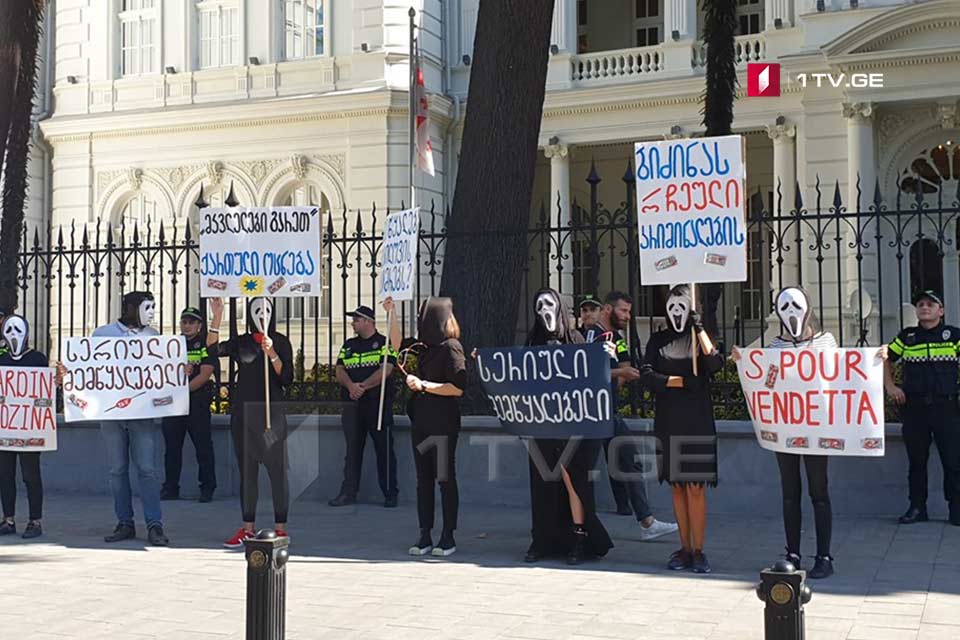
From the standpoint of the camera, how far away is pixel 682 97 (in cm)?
2294

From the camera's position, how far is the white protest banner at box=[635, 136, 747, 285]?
8.17 meters

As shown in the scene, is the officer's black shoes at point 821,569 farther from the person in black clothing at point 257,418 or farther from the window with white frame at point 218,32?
the window with white frame at point 218,32

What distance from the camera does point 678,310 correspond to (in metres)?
7.63

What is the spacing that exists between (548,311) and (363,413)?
346 cm

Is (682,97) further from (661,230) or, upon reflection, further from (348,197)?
(661,230)

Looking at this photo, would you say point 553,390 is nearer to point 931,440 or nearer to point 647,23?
point 931,440

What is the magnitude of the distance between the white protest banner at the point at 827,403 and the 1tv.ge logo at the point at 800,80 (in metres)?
14.6

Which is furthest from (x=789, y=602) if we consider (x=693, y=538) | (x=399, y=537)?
(x=399, y=537)

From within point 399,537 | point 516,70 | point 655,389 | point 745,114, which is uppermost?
point 745,114

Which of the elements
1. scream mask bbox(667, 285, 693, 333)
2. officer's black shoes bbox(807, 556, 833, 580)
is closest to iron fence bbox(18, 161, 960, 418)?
scream mask bbox(667, 285, 693, 333)

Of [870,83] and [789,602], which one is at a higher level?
[870,83]

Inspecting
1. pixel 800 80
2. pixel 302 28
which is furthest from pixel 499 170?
pixel 302 28

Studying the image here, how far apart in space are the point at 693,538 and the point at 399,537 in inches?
104

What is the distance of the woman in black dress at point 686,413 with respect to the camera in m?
7.57
